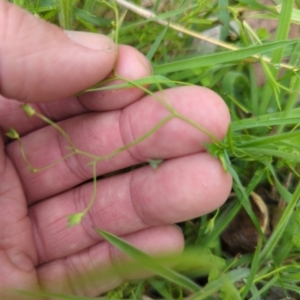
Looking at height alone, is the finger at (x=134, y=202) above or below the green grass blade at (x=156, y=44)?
below

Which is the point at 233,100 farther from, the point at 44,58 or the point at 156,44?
the point at 44,58

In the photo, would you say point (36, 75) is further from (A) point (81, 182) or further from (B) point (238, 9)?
(B) point (238, 9)

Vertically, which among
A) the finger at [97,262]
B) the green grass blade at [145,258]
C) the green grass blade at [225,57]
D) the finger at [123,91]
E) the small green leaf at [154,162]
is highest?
the green grass blade at [225,57]

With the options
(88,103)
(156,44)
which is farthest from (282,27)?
(88,103)

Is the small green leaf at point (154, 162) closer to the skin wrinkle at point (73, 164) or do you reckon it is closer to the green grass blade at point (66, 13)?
the skin wrinkle at point (73, 164)

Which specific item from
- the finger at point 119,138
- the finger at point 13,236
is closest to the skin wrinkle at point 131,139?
the finger at point 119,138

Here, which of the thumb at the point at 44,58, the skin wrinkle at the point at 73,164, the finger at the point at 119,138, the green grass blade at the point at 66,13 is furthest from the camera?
the skin wrinkle at the point at 73,164

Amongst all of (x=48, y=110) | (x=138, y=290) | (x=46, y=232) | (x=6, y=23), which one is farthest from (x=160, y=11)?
(x=138, y=290)
